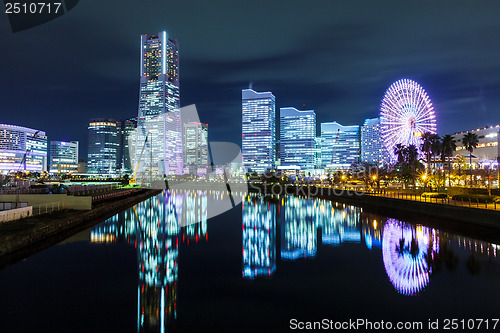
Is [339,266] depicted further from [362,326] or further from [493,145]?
[493,145]

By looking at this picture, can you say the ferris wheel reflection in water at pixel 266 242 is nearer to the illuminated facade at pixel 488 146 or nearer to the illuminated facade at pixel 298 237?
the illuminated facade at pixel 298 237

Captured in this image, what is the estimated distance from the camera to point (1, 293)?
15148mm

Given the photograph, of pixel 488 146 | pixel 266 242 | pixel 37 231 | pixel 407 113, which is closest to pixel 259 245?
pixel 266 242

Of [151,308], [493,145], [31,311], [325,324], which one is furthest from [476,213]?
[493,145]

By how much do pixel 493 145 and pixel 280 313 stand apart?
117071 mm

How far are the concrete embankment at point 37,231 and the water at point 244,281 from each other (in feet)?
3.19

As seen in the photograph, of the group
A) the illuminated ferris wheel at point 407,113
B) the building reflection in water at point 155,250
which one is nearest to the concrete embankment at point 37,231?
the building reflection in water at point 155,250

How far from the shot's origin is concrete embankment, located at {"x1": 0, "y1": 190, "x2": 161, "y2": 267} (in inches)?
800

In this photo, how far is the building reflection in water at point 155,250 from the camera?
13531 mm

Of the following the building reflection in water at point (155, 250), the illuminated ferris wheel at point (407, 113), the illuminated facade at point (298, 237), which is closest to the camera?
the building reflection in water at point (155, 250)

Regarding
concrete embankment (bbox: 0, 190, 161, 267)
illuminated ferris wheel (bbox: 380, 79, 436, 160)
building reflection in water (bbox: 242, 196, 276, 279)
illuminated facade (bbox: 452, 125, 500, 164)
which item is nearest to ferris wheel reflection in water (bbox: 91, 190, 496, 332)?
building reflection in water (bbox: 242, 196, 276, 279)

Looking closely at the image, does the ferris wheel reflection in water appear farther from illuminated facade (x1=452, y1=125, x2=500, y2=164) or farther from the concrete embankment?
illuminated facade (x1=452, y1=125, x2=500, y2=164)

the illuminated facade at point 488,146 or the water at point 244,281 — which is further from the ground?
the illuminated facade at point 488,146

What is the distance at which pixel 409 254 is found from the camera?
77.4 ft
